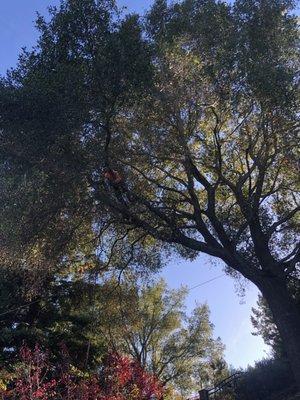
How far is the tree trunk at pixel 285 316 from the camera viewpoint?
415 inches

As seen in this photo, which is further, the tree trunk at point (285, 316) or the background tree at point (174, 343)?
the background tree at point (174, 343)

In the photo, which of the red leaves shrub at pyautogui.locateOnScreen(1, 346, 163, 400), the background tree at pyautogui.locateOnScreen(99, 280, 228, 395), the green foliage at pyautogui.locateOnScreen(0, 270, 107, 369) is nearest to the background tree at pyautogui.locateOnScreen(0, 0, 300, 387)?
the red leaves shrub at pyautogui.locateOnScreen(1, 346, 163, 400)

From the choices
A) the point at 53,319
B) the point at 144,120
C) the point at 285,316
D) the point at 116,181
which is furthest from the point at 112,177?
the point at 53,319

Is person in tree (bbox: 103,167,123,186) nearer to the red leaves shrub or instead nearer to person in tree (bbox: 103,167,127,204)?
person in tree (bbox: 103,167,127,204)

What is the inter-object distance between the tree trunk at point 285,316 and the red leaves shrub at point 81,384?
3982 millimetres

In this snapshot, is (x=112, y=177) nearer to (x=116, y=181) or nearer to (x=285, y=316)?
(x=116, y=181)

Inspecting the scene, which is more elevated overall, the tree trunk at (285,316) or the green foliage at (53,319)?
the green foliage at (53,319)

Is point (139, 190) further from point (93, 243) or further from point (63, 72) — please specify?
point (63, 72)

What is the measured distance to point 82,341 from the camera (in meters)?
17.4

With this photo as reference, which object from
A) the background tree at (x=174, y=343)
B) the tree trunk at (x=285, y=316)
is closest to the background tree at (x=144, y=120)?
the tree trunk at (x=285, y=316)

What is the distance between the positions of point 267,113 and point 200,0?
3.57 m

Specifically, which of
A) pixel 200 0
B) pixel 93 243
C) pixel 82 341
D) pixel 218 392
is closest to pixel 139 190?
pixel 93 243

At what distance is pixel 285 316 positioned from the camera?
1081 centimetres

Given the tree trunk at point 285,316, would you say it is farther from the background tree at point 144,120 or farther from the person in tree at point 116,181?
the person in tree at point 116,181
